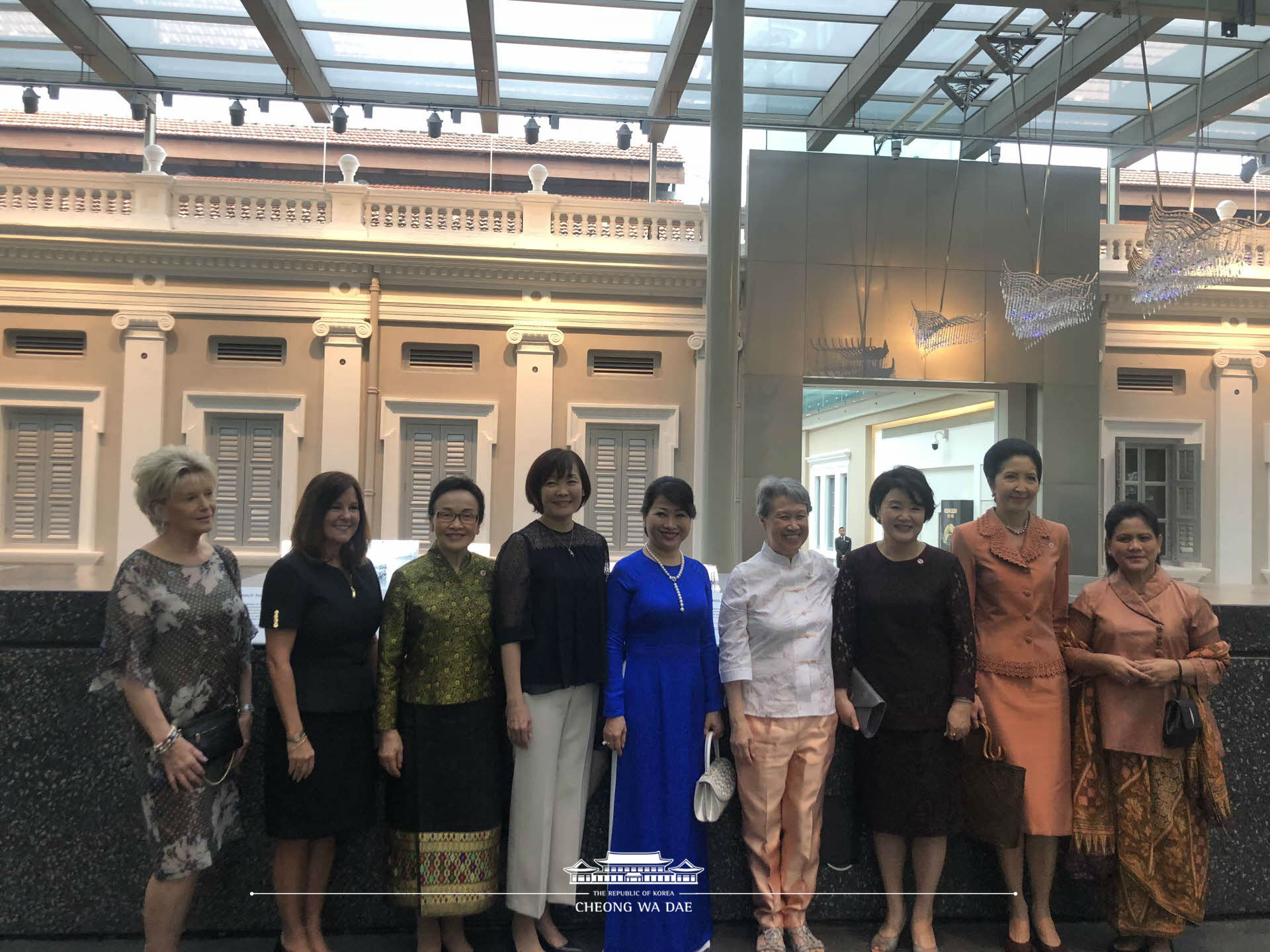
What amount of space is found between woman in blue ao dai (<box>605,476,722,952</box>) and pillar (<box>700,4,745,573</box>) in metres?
4.79

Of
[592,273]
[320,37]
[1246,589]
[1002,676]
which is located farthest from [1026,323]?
[320,37]

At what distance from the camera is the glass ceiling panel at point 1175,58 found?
9.12 metres

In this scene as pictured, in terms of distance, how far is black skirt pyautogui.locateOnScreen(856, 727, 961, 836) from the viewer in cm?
264

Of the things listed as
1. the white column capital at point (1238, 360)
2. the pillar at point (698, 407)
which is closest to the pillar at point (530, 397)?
the pillar at point (698, 407)

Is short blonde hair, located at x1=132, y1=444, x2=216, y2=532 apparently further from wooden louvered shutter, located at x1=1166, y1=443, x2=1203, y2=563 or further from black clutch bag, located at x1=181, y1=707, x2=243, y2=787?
wooden louvered shutter, located at x1=1166, y1=443, x2=1203, y2=563

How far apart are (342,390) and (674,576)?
8286 millimetres

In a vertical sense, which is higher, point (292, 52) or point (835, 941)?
point (292, 52)

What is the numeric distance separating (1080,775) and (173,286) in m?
10.4

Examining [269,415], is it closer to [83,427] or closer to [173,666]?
[83,427]

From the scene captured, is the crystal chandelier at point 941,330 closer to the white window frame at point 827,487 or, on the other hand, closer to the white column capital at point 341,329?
the white column capital at point 341,329

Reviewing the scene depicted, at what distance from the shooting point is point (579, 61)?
1009cm

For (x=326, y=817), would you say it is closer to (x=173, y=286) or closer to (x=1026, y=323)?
(x=1026, y=323)

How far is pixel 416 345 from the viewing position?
10352 millimetres

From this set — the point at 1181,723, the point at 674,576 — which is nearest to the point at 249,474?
the point at 674,576
